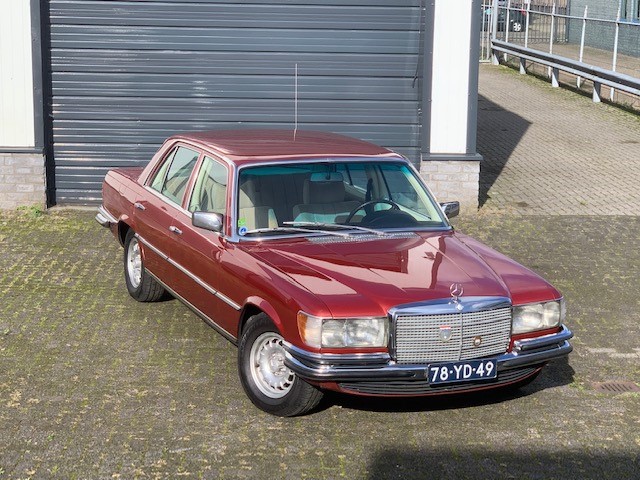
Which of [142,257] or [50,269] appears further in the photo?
[50,269]

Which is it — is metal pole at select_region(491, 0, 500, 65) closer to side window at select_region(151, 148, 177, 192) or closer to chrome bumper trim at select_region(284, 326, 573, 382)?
side window at select_region(151, 148, 177, 192)

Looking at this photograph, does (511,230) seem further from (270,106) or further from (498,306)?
(498,306)

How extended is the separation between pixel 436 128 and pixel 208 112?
9.03 feet

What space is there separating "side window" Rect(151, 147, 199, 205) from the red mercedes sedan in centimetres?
2

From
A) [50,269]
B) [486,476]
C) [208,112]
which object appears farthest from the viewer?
[208,112]

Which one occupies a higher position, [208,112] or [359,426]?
[208,112]

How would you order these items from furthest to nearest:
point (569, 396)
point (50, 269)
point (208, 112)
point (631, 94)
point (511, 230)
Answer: point (631, 94) < point (208, 112) < point (511, 230) < point (50, 269) < point (569, 396)

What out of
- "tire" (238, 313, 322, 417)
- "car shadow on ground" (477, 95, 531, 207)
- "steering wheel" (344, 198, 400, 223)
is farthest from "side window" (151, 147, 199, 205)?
"car shadow on ground" (477, 95, 531, 207)

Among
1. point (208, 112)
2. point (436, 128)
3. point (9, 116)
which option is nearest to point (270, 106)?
point (208, 112)

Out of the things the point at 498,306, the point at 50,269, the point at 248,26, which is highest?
the point at 248,26

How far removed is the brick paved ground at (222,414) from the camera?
618 cm

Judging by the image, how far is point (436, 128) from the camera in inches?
523

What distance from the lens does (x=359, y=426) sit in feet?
22.2

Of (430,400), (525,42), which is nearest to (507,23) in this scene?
(525,42)
